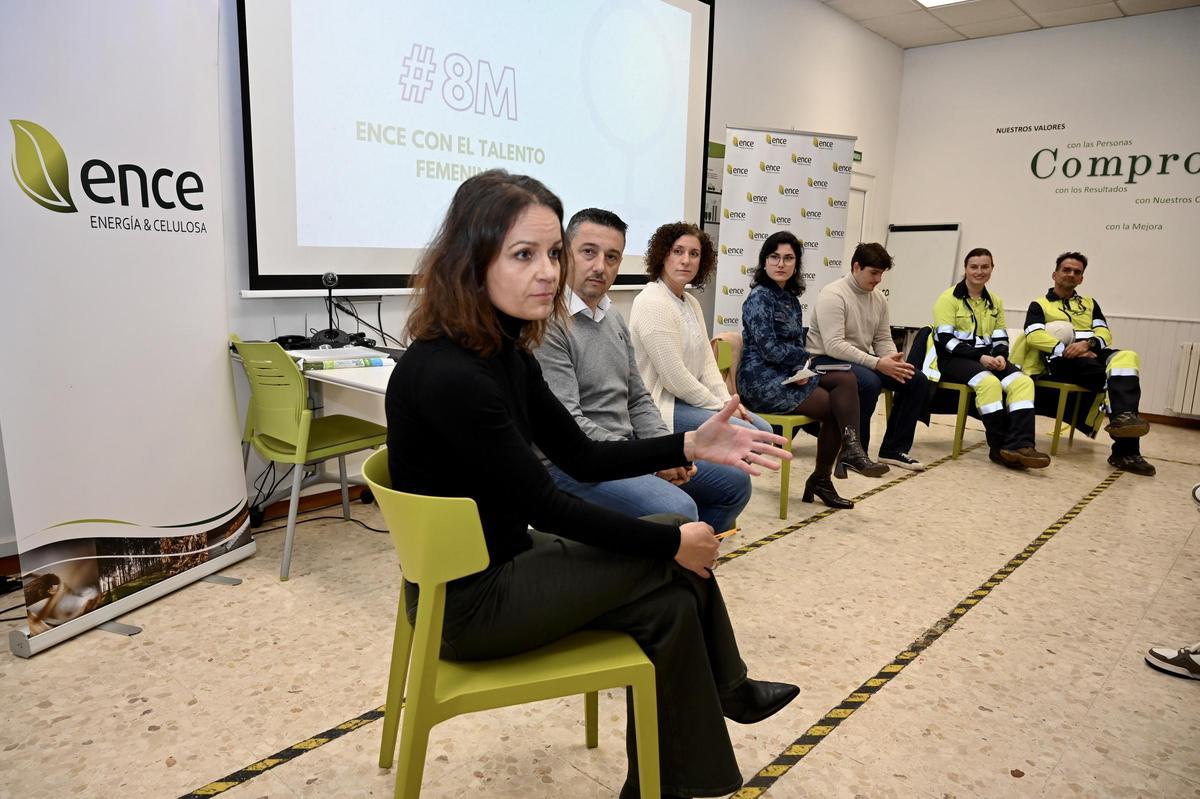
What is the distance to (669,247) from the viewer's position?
2951 mm

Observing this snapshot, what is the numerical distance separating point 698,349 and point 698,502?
0.81 m

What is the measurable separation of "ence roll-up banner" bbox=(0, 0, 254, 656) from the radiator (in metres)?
6.73

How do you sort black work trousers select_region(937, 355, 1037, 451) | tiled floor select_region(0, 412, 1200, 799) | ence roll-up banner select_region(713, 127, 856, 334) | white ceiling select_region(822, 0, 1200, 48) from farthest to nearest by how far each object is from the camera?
white ceiling select_region(822, 0, 1200, 48), ence roll-up banner select_region(713, 127, 856, 334), black work trousers select_region(937, 355, 1037, 451), tiled floor select_region(0, 412, 1200, 799)

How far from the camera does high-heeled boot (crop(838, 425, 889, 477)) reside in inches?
146

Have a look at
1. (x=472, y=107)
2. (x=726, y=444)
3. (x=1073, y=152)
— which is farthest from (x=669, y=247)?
(x=1073, y=152)

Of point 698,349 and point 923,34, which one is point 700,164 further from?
point 923,34

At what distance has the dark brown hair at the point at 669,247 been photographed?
2955 mm

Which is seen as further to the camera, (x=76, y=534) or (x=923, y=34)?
(x=923, y=34)

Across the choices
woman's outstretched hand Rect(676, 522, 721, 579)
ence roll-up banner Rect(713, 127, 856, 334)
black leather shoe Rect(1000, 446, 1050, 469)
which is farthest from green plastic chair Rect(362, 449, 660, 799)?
ence roll-up banner Rect(713, 127, 856, 334)

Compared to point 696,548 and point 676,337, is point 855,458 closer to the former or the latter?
point 676,337

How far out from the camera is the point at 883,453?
4.55m

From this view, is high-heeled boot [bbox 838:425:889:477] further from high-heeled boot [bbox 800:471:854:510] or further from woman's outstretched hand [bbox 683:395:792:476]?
woman's outstretched hand [bbox 683:395:792:476]

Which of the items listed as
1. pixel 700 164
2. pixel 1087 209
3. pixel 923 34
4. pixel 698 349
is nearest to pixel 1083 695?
pixel 698 349

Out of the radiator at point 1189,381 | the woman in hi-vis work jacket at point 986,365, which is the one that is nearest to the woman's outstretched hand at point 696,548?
the woman in hi-vis work jacket at point 986,365
